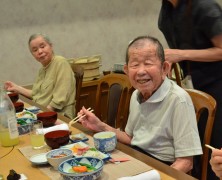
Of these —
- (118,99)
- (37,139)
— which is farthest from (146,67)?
(118,99)

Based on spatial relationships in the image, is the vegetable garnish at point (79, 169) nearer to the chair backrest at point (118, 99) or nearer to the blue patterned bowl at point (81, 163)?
the blue patterned bowl at point (81, 163)

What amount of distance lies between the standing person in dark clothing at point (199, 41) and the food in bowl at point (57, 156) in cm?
82

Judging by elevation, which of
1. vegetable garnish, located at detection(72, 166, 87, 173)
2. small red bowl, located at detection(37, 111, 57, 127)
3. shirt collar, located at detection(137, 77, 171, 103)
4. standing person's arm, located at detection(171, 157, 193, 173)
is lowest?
standing person's arm, located at detection(171, 157, 193, 173)

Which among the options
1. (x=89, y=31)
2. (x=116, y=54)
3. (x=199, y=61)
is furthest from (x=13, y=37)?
(x=199, y=61)

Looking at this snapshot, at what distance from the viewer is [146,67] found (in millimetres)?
1501

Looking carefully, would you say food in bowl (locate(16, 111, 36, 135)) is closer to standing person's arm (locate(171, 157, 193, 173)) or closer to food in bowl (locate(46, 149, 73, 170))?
food in bowl (locate(46, 149, 73, 170))

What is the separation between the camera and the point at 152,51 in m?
1.49

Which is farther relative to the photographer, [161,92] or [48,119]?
[48,119]

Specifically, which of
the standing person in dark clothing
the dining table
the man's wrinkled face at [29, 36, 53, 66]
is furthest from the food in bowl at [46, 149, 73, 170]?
the man's wrinkled face at [29, 36, 53, 66]

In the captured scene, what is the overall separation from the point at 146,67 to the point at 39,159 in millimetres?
614

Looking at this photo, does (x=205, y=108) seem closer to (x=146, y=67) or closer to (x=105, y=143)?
(x=146, y=67)

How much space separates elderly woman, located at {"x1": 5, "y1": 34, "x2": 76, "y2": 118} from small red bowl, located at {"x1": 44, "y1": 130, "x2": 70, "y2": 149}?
3.97 feet

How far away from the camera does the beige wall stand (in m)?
3.48

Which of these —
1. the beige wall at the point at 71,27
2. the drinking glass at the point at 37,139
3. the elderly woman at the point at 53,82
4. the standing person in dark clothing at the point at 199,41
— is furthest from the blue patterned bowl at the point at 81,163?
the beige wall at the point at 71,27
